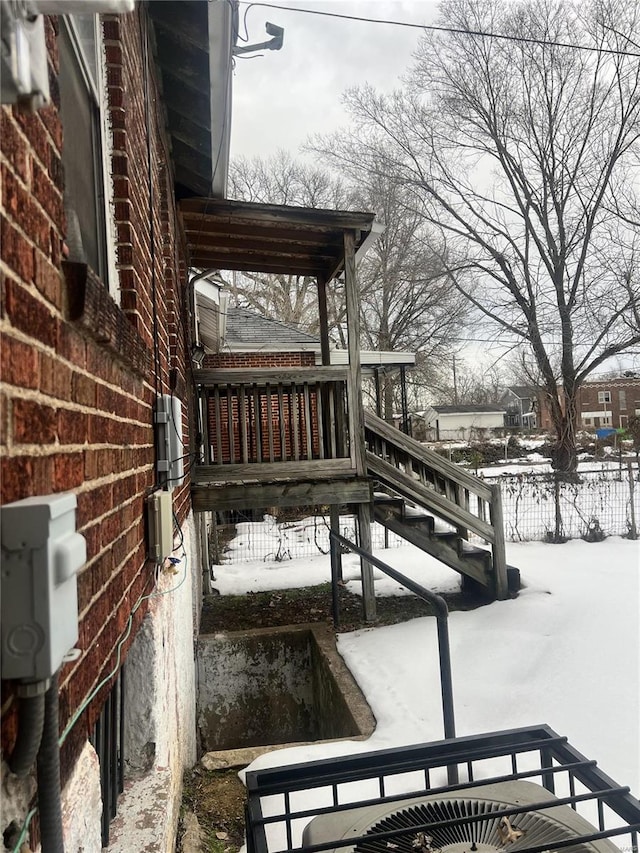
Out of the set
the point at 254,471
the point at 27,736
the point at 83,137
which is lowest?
the point at 27,736

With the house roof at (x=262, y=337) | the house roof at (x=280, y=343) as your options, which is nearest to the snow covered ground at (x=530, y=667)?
the house roof at (x=280, y=343)

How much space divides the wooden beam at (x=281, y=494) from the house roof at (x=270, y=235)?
2.51 meters

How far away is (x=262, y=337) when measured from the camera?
13273 mm

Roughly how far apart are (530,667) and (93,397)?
4.62 metres

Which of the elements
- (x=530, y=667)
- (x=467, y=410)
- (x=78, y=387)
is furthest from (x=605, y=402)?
(x=78, y=387)

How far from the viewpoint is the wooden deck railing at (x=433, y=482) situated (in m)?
6.76

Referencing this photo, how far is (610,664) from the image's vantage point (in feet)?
15.9

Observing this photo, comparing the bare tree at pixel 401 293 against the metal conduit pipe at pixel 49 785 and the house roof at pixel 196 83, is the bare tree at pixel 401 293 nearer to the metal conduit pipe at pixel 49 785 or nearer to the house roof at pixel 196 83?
the house roof at pixel 196 83

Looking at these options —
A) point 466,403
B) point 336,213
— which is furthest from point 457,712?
point 466,403

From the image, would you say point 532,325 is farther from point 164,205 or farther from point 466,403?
point 466,403

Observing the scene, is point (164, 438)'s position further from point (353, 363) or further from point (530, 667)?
point (530, 667)

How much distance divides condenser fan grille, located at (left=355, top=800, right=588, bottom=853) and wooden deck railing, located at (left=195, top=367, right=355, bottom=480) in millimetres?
4196

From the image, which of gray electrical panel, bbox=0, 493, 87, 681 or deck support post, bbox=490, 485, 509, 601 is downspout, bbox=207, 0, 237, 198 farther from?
deck support post, bbox=490, 485, 509, 601

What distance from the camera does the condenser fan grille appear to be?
1746 mm
